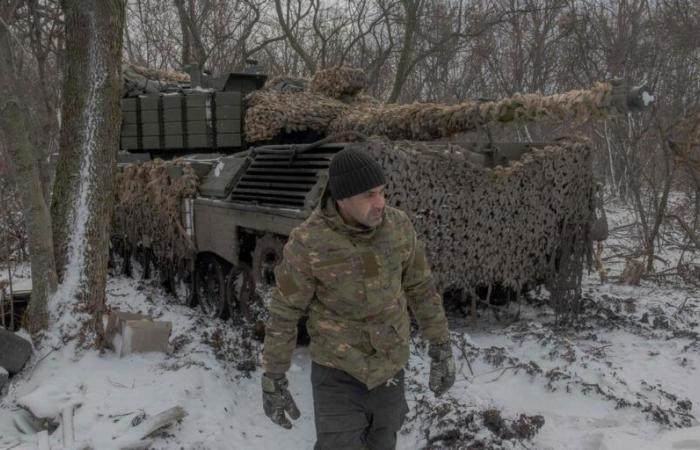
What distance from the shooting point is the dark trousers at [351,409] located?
2.79 meters

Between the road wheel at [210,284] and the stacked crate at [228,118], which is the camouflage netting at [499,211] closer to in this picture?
the road wheel at [210,284]

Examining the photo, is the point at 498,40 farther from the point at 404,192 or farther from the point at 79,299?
the point at 79,299

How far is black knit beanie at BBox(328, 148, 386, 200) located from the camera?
2.63 m

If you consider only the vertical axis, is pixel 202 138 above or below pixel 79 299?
above

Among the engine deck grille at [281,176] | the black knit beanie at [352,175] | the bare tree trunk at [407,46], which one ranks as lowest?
the engine deck grille at [281,176]

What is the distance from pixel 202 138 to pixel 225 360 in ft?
10.8

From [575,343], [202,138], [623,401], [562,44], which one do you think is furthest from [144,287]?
[562,44]

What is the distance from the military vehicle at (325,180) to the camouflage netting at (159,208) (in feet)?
0.07

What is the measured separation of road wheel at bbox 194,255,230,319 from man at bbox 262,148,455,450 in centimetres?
392

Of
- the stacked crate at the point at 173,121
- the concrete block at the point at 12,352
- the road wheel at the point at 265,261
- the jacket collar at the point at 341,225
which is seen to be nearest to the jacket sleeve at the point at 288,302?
the jacket collar at the point at 341,225

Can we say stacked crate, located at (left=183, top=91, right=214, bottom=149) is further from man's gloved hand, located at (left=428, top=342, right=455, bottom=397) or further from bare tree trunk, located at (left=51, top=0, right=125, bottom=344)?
man's gloved hand, located at (left=428, top=342, right=455, bottom=397)

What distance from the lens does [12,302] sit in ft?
17.5

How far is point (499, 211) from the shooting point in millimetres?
5668

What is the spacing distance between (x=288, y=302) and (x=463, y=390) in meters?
2.18
